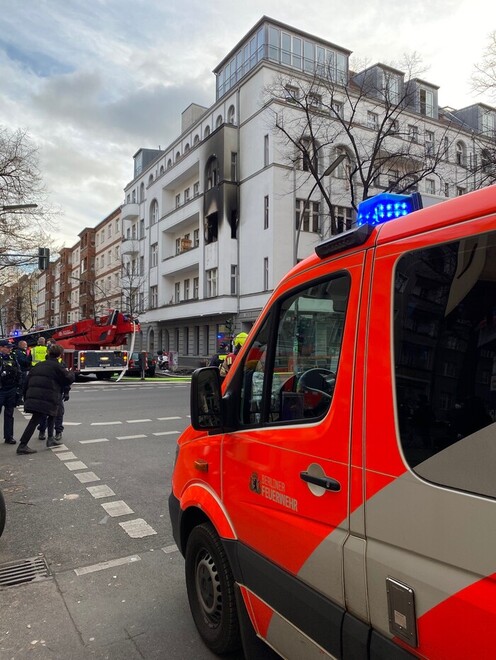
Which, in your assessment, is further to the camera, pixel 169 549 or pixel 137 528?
pixel 137 528

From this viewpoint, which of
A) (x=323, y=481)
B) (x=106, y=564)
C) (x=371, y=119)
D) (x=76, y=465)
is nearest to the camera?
(x=323, y=481)

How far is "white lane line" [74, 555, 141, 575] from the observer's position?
12.4ft

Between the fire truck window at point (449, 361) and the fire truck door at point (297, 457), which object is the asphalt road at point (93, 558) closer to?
the fire truck door at point (297, 457)

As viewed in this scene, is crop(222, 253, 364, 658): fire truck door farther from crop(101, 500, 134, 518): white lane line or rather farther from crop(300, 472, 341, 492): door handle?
crop(101, 500, 134, 518): white lane line

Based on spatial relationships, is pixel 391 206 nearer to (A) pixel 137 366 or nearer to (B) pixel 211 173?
(A) pixel 137 366

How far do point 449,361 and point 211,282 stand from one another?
32.3 m

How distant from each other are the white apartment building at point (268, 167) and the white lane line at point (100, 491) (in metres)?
19.0

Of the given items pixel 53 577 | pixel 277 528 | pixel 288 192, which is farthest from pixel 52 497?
pixel 288 192

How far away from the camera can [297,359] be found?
7.30 ft

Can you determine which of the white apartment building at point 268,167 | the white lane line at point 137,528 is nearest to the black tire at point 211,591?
the white lane line at point 137,528

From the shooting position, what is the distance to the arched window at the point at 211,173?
32.1 metres

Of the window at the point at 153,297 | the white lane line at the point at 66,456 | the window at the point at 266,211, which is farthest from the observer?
the window at the point at 153,297

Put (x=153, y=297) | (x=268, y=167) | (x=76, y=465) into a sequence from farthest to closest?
(x=153, y=297), (x=268, y=167), (x=76, y=465)

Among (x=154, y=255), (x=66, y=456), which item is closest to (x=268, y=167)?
(x=154, y=255)
